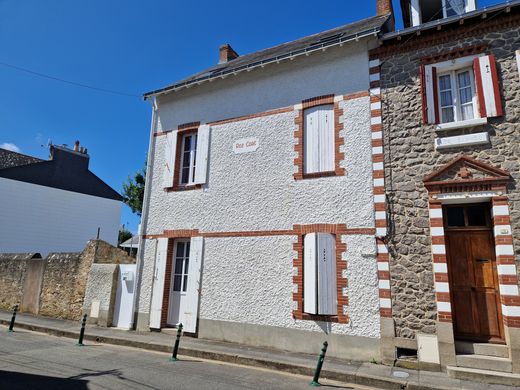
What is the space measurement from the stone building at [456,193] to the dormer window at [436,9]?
20cm

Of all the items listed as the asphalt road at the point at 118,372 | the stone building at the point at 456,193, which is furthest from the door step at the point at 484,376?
the asphalt road at the point at 118,372

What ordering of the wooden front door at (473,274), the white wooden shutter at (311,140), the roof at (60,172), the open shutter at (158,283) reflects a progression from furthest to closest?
the roof at (60,172), the open shutter at (158,283), the white wooden shutter at (311,140), the wooden front door at (473,274)

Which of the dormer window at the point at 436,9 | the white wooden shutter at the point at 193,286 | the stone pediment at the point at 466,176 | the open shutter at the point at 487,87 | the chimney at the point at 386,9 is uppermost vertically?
the chimney at the point at 386,9

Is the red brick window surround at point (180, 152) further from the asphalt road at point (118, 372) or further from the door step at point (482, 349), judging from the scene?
the door step at point (482, 349)

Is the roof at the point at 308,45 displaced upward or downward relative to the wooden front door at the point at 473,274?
upward

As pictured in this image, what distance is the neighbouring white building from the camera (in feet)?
24.2

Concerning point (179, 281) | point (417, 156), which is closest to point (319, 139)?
point (417, 156)

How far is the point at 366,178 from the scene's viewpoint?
24.7 ft

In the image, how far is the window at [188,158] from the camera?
10.2 metres

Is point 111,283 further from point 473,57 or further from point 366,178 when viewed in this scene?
point 473,57

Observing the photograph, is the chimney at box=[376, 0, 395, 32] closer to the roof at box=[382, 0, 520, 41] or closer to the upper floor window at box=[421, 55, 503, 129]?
the roof at box=[382, 0, 520, 41]

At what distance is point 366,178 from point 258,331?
4183 millimetres

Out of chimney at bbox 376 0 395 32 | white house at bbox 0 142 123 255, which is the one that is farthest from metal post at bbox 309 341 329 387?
white house at bbox 0 142 123 255

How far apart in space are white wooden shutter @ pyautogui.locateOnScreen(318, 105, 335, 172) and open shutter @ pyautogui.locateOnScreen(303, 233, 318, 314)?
65.5 inches
